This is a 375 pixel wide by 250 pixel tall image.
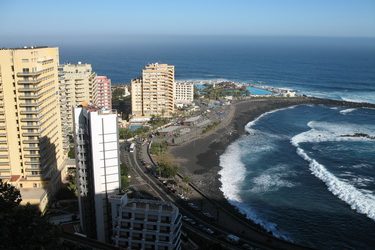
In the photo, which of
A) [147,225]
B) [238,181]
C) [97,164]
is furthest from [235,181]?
[97,164]

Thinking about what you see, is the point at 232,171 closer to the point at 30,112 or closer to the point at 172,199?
the point at 172,199

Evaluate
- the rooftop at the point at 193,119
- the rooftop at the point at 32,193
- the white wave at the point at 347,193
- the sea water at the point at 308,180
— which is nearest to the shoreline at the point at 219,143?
the sea water at the point at 308,180

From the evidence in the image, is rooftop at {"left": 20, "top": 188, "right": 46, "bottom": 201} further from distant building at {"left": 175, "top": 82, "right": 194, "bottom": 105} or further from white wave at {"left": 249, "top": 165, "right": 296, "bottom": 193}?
distant building at {"left": 175, "top": 82, "right": 194, "bottom": 105}

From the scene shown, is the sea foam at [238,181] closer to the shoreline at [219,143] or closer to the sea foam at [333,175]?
the shoreline at [219,143]

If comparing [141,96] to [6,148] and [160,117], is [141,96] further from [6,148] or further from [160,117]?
[6,148]

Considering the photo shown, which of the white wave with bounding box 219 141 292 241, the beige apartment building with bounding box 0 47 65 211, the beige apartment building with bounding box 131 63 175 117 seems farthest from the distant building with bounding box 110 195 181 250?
the beige apartment building with bounding box 131 63 175 117
